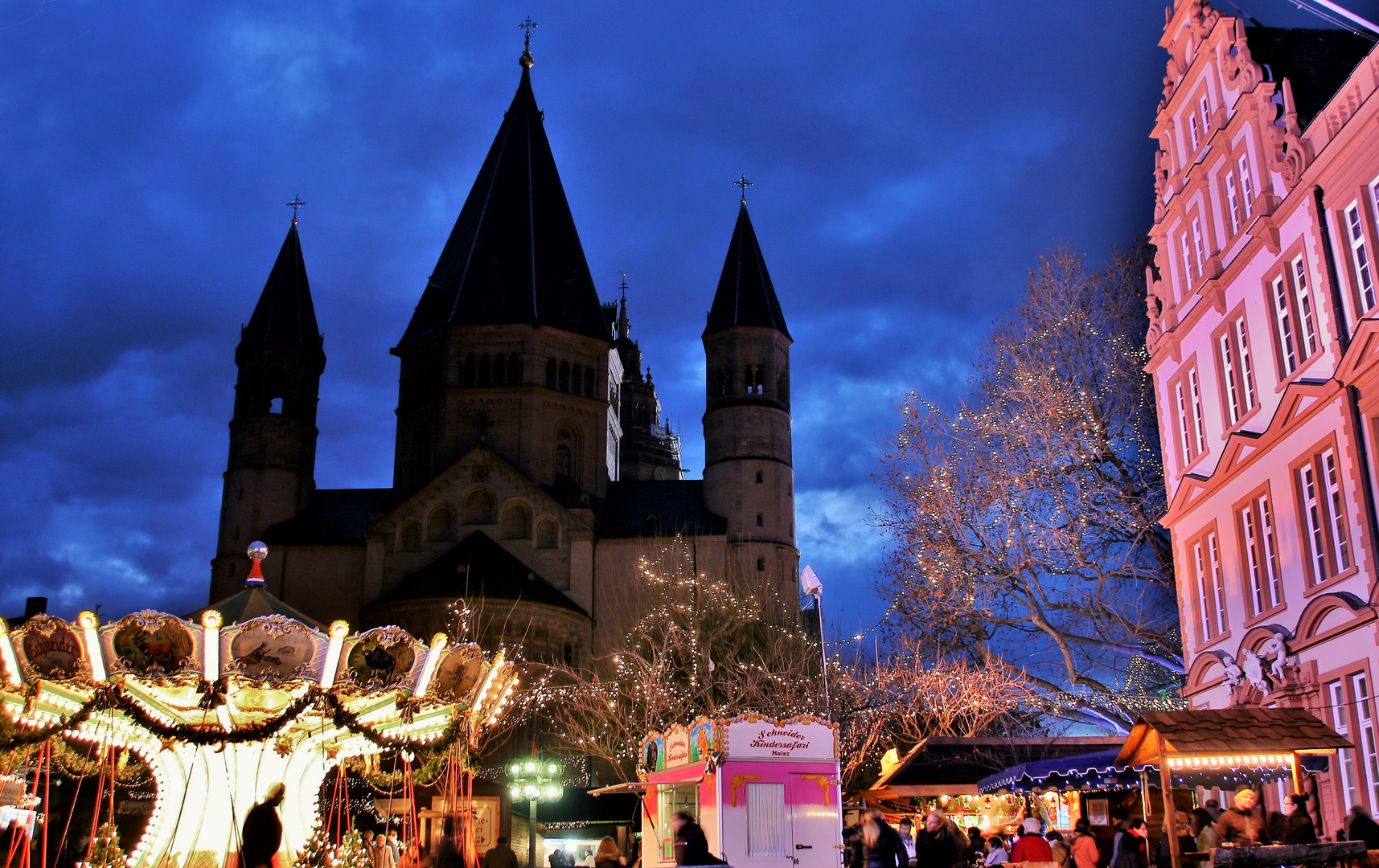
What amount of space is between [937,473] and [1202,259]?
6644 millimetres

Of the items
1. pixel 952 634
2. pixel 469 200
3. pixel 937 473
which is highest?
pixel 469 200

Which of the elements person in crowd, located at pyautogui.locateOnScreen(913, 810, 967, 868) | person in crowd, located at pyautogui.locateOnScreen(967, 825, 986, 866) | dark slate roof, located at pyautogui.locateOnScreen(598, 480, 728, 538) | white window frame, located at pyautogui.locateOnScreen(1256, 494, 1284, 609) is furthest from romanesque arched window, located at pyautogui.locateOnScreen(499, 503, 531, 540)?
person in crowd, located at pyautogui.locateOnScreen(913, 810, 967, 868)

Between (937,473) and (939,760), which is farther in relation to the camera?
(937,473)

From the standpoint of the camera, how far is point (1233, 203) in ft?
59.9

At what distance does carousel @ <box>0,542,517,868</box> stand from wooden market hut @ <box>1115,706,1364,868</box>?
6908 millimetres

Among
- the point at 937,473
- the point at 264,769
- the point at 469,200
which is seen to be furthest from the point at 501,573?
the point at 264,769

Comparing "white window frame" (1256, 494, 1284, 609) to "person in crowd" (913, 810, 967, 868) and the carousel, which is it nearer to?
"person in crowd" (913, 810, 967, 868)

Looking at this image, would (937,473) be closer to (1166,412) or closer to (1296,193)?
(1166,412)

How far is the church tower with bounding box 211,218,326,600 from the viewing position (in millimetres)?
53281

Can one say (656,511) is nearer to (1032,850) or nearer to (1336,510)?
(1336,510)

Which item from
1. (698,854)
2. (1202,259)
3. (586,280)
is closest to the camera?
(698,854)

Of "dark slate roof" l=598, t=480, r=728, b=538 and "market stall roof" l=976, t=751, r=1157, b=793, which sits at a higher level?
"dark slate roof" l=598, t=480, r=728, b=538

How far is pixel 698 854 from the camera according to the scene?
11711mm

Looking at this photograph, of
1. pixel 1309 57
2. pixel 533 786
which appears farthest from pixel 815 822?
pixel 1309 57
